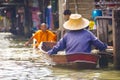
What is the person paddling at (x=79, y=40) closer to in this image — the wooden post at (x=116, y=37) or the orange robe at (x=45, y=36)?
the wooden post at (x=116, y=37)

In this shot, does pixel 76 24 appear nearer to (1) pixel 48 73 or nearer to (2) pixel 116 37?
(2) pixel 116 37

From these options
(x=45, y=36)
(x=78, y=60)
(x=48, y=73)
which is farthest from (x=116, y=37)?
(x=45, y=36)

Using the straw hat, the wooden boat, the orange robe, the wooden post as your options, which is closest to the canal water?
the wooden boat

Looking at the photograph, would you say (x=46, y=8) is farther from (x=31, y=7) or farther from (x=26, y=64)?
(x=26, y=64)

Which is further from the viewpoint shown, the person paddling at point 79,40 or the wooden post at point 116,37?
the wooden post at point 116,37

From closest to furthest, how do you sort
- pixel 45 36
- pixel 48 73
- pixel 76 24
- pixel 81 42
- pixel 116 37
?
1. pixel 48 73
2. pixel 81 42
3. pixel 116 37
4. pixel 76 24
5. pixel 45 36

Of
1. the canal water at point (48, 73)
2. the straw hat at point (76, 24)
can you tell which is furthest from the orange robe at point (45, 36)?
the straw hat at point (76, 24)

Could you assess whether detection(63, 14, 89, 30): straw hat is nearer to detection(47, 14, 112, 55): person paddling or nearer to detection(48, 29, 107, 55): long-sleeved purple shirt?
detection(47, 14, 112, 55): person paddling

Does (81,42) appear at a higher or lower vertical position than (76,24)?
lower

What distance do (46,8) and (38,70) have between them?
60.5 feet

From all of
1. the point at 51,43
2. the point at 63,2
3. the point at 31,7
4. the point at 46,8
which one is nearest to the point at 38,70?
the point at 51,43

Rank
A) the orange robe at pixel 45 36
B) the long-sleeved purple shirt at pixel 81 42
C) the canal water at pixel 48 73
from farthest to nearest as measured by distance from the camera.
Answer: the orange robe at pixel 45 36 → the long-sleeved purple shirt at pixel 81 42 → the canal water at pixel 48 73

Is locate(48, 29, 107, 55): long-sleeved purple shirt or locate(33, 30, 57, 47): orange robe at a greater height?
locate(48, 29, 107, 55): long-sleeved purple shirt

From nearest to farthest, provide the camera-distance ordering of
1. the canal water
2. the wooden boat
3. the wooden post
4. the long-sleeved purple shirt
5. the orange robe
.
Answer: the canal water → the wooden boat → the long-sleeved purple shirt → the wooden post → the orange robe
